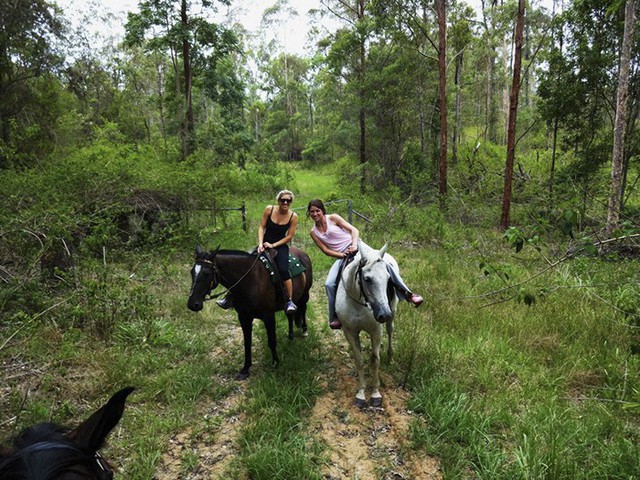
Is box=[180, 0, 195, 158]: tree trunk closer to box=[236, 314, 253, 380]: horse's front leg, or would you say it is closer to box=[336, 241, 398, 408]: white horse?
A: box=[236, 314, 253, 380]: horse's front leg

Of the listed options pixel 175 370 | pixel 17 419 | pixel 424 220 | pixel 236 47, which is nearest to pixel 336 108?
pixel 236 47

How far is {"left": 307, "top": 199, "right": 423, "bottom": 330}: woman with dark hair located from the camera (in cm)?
410

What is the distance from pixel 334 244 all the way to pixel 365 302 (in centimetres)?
112

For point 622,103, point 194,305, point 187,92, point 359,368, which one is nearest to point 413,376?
point 359,368

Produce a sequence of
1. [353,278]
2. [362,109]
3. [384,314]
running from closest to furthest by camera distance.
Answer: [384,314] < [353,278] < [362,109]

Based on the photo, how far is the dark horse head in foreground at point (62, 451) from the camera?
3.62 feet

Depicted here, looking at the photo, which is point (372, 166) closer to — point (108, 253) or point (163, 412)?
point (108, 253)

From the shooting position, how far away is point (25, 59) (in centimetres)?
1103

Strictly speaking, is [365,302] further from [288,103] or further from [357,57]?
[288,103]

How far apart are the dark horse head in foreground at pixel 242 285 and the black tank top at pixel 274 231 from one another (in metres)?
0.48

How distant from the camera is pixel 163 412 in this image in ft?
12.0

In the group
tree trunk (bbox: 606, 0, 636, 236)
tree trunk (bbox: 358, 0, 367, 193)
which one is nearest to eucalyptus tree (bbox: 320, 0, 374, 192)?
tree trunk (bbox: 358, 0, 367, 193)

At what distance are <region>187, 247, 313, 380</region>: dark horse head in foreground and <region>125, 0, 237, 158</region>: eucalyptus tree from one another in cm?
983

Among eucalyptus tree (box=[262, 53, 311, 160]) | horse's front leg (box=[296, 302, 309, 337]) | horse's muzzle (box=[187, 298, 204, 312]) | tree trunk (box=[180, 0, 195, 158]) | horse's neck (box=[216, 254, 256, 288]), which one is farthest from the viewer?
eucalyptus tree (box=[262, 53, 311, 160])
